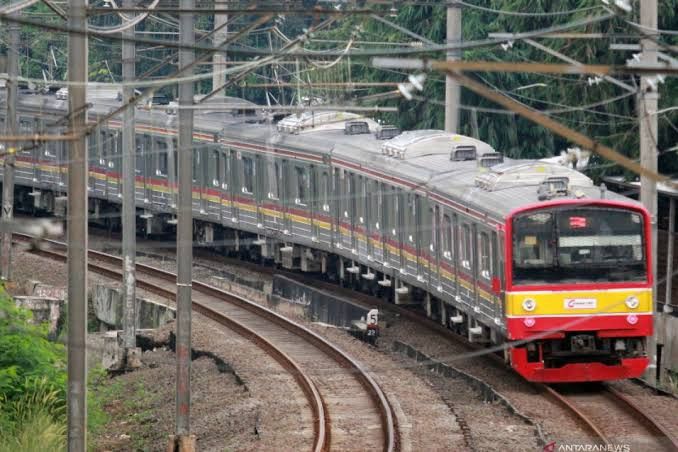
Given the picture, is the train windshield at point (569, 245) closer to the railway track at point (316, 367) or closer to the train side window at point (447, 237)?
the railway track at point (316, 367)

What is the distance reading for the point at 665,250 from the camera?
75.4 ft

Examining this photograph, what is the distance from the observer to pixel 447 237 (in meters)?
21.2

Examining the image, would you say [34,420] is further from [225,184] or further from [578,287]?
[225,184]

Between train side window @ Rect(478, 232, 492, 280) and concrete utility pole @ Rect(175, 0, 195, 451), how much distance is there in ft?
12.9

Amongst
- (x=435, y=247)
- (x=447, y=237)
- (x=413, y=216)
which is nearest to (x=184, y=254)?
(x=447, y=237)

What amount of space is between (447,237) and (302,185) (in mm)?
7333

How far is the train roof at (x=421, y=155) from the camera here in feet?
61.5

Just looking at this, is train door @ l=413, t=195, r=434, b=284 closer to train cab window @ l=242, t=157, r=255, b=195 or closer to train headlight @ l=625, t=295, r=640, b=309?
train headlight @ l=625, t=295, r=640, b=309

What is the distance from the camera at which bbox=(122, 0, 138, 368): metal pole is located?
21.8 m

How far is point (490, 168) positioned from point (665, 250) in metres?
3.89

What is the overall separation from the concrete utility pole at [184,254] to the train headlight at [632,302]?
499 cm

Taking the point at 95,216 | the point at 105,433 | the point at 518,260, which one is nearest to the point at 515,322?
the point at 518,260

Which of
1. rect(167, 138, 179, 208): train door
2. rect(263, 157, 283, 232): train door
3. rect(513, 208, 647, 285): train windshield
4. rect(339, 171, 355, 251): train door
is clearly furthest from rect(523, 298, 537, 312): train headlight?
rect(167, 138, 179, 208): train door

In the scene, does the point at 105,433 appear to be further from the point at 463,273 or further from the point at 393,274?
the point at 393,274
